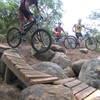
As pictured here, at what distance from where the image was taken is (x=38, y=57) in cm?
993

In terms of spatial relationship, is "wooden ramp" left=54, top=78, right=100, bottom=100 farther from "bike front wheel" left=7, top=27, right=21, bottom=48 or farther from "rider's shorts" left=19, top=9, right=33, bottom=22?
A: "bike front wheel" left=7, top=27, right=21, bottom=48

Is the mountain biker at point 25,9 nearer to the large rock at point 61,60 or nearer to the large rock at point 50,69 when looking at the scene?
the large rock at point 50,69

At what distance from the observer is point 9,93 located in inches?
225

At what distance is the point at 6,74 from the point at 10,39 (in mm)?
2000

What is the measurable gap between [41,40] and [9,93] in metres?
2.28

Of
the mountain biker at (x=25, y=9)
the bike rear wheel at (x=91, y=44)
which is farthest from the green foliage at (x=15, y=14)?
the mountain biker at (x=25, y=9)

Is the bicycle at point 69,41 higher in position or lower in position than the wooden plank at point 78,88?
higher

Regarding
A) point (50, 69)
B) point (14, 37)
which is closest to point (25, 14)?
point (14, 37)

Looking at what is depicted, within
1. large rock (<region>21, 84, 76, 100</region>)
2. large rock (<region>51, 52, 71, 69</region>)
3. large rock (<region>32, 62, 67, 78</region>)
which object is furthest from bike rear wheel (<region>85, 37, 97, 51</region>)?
large rock (<region>21, 84, 76, 100</region>)

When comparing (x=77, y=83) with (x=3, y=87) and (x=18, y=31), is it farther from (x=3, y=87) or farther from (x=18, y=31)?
(x=18, y=31)

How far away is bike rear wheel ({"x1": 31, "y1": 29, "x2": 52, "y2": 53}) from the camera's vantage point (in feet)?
23.6

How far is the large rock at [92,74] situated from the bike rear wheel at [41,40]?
1678 millimetres

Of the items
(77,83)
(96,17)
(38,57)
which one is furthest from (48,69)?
(96,17)

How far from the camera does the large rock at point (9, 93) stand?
5.54m
